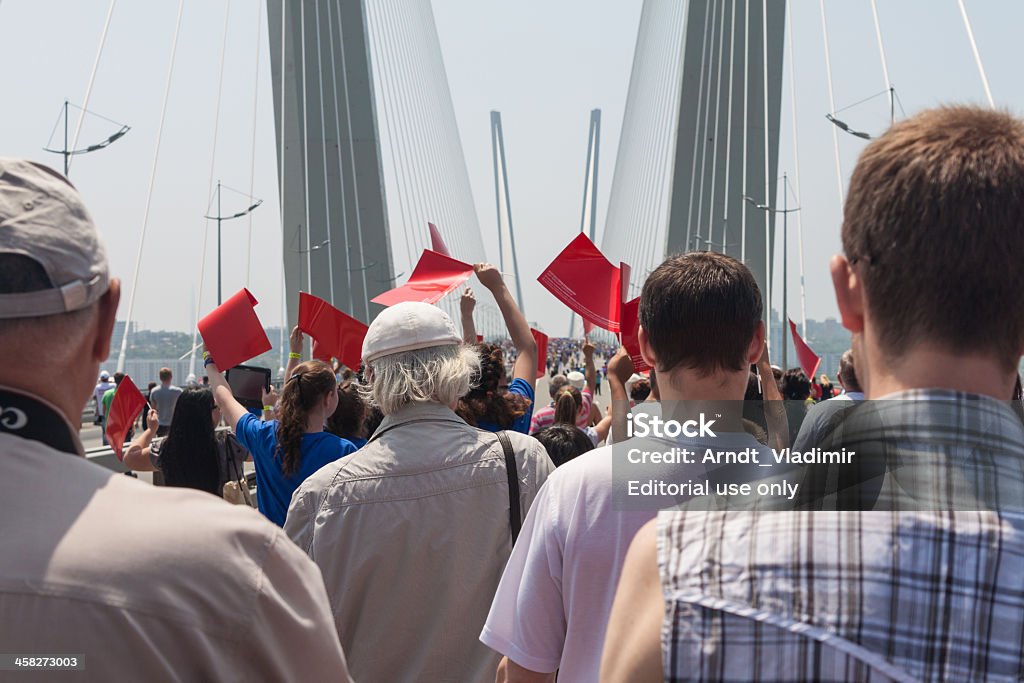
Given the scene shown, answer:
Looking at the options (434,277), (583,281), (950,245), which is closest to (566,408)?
(583,281)

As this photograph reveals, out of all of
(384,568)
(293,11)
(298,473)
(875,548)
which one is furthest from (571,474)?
(293,11)

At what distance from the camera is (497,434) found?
261 cm

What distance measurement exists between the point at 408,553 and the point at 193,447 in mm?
2392

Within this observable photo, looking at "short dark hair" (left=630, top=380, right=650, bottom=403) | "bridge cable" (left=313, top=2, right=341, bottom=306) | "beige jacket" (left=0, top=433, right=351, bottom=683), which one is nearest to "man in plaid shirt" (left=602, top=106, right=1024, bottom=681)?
"beige jacket" (left=0, top=433, right=351, bottom=683)

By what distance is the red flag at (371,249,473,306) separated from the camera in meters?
5.43

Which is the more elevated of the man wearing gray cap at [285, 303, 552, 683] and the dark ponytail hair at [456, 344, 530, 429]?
the dark ponytail hair at [456, 344, 530, 429]

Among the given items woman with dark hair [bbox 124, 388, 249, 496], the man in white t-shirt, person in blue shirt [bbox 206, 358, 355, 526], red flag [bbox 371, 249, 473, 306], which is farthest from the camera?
red flag [bbox 371, 249, 473, 306]

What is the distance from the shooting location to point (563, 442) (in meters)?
3.81

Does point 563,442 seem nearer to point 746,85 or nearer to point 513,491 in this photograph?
point 513,491

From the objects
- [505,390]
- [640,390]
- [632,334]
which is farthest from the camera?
[640,390]

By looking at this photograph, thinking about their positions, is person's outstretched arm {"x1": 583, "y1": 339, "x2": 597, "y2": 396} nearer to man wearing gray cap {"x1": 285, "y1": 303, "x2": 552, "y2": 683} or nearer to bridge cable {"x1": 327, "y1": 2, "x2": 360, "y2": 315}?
man wearing gray cap {"x1": 285, "y1": 303, "x2": 552, "y2": 683}

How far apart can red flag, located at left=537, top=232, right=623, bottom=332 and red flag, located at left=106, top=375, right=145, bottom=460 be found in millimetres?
2556

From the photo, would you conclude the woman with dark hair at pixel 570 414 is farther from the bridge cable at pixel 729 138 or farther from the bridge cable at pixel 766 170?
the bridge cable at pixel 729 138

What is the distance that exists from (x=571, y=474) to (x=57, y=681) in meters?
1.04
